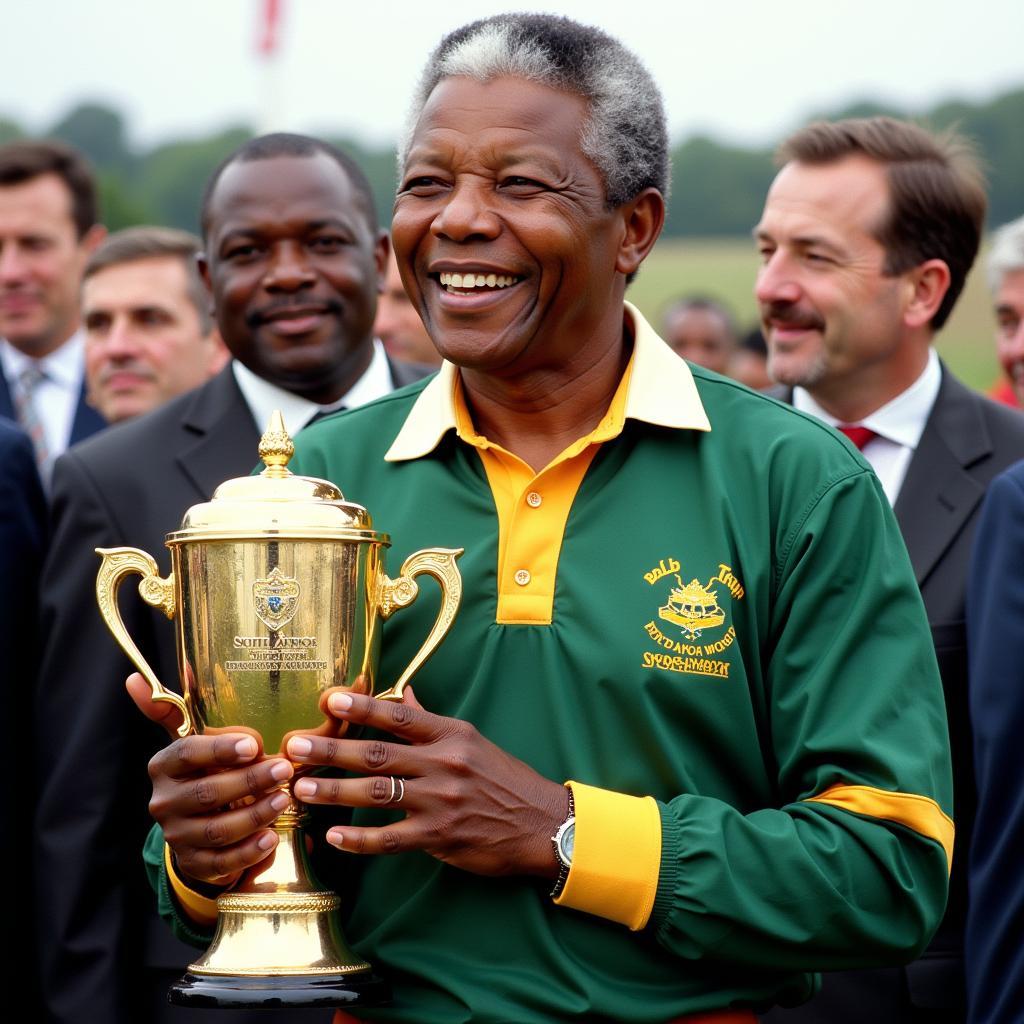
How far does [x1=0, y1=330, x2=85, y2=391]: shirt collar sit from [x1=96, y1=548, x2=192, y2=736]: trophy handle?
471 centimetres

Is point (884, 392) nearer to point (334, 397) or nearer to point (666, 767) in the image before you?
point (334, 397)

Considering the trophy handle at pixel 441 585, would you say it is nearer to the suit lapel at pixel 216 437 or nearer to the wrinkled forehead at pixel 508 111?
the wrinkled forehead at pixel 508 111

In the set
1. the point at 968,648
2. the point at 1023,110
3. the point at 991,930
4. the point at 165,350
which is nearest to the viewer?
the point at 991,930

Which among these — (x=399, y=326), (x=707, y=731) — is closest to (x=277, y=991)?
(x=707, y=731)

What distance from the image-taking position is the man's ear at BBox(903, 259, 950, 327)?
5.30 metres

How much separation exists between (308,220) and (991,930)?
2.47 metres

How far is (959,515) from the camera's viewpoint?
4.66 metres

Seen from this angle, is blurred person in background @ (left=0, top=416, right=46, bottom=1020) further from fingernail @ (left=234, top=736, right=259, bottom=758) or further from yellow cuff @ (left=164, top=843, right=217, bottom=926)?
fingernail @ (left=234, top=736, right=259, bottom=758)

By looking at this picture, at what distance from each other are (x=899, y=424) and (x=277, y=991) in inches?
111

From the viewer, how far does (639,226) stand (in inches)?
126

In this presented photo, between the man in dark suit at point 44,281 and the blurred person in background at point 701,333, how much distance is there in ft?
15.9

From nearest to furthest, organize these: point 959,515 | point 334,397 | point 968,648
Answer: point 968,648 < point 959,515 < point 334,397

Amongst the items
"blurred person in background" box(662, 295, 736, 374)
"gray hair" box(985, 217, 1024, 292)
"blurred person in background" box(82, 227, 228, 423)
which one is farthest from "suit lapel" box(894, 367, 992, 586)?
"blurred person in background" box(662, 295, 736, 374)

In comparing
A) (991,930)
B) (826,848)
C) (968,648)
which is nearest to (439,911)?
(826,848)
